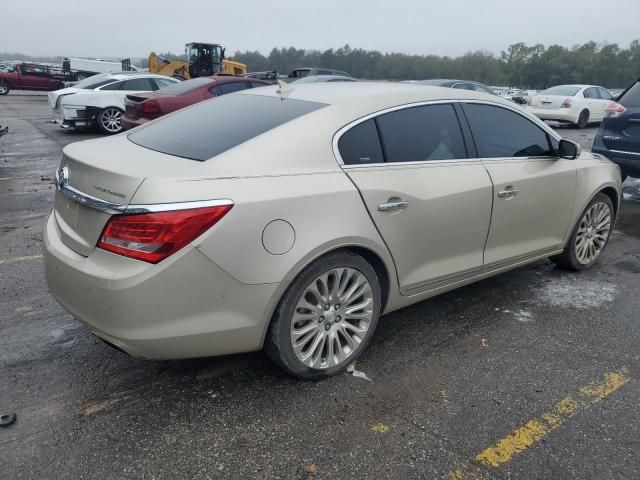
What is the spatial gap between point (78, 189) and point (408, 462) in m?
2.07

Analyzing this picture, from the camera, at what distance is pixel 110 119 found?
43.7 feet

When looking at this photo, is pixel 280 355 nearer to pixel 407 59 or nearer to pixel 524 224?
pixel 524 224

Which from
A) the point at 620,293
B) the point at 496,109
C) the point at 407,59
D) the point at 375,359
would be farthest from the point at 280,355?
the point at 407,59

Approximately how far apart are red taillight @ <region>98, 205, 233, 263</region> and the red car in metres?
7.86

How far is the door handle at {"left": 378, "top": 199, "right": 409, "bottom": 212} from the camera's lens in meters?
3.01

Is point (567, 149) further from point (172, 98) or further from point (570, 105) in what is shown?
point (570, 105)

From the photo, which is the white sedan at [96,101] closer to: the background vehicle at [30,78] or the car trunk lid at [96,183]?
the car trunk lid at [96,183]

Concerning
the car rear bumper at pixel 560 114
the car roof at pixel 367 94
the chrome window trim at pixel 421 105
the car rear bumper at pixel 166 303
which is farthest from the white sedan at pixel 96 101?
the car rear bumper at pixel 560 114

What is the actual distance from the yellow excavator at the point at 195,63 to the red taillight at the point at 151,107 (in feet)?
61.7

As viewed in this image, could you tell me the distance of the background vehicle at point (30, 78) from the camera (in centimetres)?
2675

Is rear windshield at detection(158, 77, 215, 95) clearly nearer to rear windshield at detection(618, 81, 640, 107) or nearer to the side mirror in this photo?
rear windshield at detection(618, 81, 640, 107)

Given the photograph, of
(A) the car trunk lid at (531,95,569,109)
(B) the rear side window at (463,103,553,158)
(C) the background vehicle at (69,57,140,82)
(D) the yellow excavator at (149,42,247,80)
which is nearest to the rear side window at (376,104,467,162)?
(B) the rear side window at (463,103,553,158)

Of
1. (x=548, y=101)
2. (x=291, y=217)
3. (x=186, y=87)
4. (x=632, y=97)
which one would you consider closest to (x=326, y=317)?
(x=291, y=217)

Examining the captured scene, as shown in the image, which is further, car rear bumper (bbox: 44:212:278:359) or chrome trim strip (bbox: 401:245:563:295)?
chrome trim strip (bbox: 401:245:563:295)
